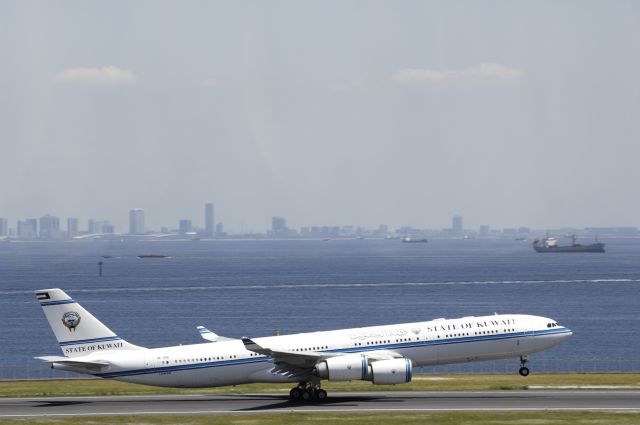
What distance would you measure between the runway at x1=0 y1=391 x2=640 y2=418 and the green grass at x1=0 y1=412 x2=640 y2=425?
6.28 ft

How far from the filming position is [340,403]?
209 ft

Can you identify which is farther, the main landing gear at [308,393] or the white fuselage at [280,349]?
the main landing gear at [308,393]

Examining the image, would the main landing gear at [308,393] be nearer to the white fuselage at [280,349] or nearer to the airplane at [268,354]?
the airplane at [268,354]

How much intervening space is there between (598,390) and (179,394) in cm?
2798

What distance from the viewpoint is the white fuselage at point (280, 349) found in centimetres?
6494

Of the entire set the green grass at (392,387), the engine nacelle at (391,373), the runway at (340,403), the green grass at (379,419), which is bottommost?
the green grass at (392,387)

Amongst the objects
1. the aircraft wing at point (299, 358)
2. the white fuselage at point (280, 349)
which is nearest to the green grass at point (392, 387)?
the white fuselage at point (280, 349)

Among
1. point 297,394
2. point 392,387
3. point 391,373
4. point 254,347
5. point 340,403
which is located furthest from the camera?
point 392,387

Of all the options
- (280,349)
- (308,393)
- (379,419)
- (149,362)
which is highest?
(280,349)

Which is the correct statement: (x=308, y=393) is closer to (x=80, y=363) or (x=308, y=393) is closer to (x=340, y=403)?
(x=340, y=403)

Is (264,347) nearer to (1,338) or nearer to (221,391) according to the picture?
(221,391)

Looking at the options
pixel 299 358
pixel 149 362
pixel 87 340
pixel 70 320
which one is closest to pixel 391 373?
pixel 299 358

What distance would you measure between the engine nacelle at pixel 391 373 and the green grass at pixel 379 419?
14.8ft

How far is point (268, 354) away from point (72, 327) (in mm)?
12346
